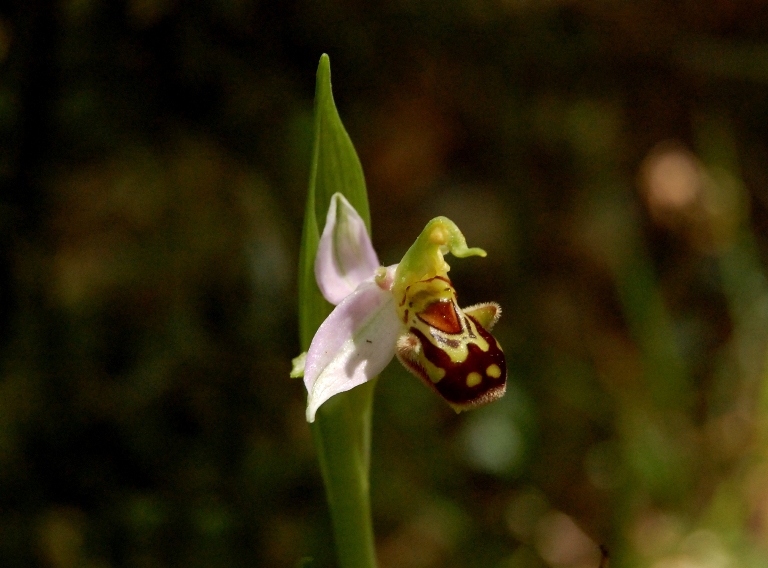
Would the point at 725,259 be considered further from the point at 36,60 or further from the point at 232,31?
the point at 36,60

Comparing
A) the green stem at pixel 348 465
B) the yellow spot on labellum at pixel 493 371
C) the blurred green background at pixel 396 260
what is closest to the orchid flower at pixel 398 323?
the yellow spot on labellum at pixel 493 371

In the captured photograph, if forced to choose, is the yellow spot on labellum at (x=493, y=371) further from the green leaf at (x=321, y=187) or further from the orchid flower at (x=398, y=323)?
the green leaf at (x=321, y=187)

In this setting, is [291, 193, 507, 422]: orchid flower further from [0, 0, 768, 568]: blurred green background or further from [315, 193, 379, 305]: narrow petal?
[0, 0, 768, 568]: blurred green background

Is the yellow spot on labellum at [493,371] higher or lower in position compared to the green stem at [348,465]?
higher

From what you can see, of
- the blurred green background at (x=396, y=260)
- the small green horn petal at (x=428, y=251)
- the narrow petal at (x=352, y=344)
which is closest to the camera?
the narrow petal at (x=352, y=344)

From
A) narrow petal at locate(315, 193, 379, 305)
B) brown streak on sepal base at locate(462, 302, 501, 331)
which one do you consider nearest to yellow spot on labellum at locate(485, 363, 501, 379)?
brown streak on sepal base at locate(462, 302, 501, 331)

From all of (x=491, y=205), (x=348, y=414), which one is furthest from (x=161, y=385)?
(x=491, y=205)

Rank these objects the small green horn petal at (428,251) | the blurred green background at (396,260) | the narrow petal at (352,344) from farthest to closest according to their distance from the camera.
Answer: the blurred green background at (396,260) < the small green horn petal at (428,251) < the narrow petal at (352,344)
